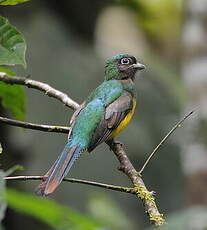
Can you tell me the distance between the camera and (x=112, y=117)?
4.64 meters

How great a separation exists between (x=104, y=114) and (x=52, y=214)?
2.79ft

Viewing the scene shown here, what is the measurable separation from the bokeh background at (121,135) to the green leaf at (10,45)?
3.68 meters

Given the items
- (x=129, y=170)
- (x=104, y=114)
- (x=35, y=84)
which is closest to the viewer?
(x=129, y=170)

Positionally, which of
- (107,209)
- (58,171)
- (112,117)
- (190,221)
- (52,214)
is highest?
(112,117)

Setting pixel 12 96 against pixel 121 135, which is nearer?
pixel 12 96

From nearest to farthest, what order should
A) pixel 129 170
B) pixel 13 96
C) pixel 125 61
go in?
pixel 129 170
pixel 13 96
pixel 125 61

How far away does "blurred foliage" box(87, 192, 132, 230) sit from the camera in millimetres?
7391

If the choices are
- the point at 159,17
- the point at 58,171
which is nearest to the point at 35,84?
the point at 58,171

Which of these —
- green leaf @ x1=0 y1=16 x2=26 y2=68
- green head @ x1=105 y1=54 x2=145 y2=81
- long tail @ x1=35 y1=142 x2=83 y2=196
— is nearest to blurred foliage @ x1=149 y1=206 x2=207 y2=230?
long tail @ x1=35 y1=142 x2=83 y2=196

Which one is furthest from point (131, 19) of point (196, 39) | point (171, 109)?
point (196, 39)

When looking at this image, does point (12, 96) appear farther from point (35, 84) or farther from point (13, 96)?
point (35, 84)

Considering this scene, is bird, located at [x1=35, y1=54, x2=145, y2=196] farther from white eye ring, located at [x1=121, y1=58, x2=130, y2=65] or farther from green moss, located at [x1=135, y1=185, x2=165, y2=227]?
green moss, located at [x1=135, y1=185, x2=165, y2=227]

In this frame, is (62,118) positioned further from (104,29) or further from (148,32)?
(104,29)

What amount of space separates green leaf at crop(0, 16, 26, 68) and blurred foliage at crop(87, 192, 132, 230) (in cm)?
452
